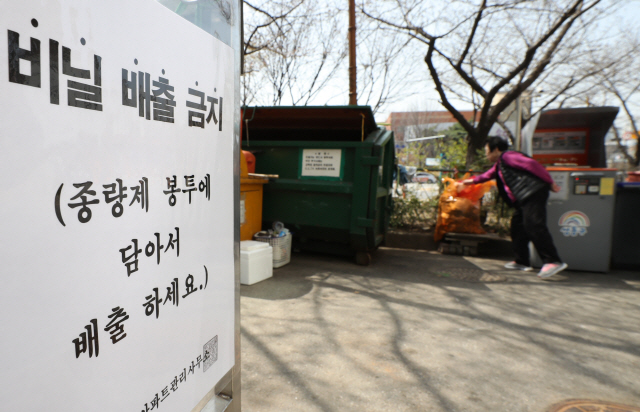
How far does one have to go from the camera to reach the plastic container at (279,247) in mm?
4707

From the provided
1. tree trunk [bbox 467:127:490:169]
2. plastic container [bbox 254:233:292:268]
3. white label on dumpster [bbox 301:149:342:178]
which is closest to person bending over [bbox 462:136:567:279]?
white label on dumpster [bbox 301:149:342:178]

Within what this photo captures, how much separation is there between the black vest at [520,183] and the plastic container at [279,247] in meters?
2.92

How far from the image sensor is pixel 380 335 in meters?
2.93

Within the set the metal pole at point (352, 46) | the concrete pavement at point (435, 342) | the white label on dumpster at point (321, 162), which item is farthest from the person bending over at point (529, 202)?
the metal pole at point (352, 46)

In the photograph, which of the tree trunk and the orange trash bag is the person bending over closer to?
the orange trash bag

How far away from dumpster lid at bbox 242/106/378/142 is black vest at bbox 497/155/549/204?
1.81 meters

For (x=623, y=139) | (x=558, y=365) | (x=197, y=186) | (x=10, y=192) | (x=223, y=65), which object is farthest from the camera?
(x=623, y=139)

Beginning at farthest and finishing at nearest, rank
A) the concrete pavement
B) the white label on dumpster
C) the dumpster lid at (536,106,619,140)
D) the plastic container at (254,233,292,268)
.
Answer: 1. the dumpster lid at (536,106,619,140)
2. the white label on dumpster
3. the plastic container at (254,233,292,268)
4. the concrete pavement

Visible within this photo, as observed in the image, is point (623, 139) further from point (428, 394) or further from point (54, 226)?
point (54, 226)

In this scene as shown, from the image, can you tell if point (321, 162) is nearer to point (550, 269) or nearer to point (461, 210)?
point (461, 210)

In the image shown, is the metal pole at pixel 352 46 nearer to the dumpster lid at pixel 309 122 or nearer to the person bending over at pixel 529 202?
the dumpster lid at pixel 309 122

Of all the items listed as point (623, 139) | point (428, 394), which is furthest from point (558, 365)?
point (623, 139)

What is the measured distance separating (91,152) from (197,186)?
15.1 inches

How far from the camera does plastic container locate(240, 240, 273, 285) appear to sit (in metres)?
4.02
